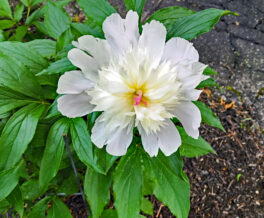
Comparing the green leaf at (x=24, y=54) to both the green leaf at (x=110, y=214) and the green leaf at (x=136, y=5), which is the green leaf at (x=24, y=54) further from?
the green leaf at (x=110, y=214)

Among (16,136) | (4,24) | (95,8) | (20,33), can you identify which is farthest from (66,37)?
(4,24)

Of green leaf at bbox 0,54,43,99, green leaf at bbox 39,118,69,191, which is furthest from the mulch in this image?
green leaf at bbox 0,54,43,99

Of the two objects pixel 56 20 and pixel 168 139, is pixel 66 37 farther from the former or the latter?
pixel 168 139

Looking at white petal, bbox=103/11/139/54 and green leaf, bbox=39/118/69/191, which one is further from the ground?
white petal, bbox=103/11/139/54

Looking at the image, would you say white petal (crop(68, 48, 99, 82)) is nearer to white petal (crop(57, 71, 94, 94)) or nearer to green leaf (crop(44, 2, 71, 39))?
white petal (crop(57, 71, 94, 94))

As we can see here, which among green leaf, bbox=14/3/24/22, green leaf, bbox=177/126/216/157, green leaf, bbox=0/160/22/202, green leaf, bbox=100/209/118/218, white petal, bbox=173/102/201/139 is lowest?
green leaf, bbox=100/209/118/218

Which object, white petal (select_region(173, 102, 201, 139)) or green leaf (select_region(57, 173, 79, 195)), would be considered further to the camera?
green leaf (select_region(57, 173, 79, 195))

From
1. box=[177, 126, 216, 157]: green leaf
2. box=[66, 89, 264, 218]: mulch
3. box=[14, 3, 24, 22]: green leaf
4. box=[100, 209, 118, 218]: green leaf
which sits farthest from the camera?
box=[66, 89, 264, 218]: mulch

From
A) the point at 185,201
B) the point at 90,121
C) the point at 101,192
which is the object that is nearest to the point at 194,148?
the point at 185,201
